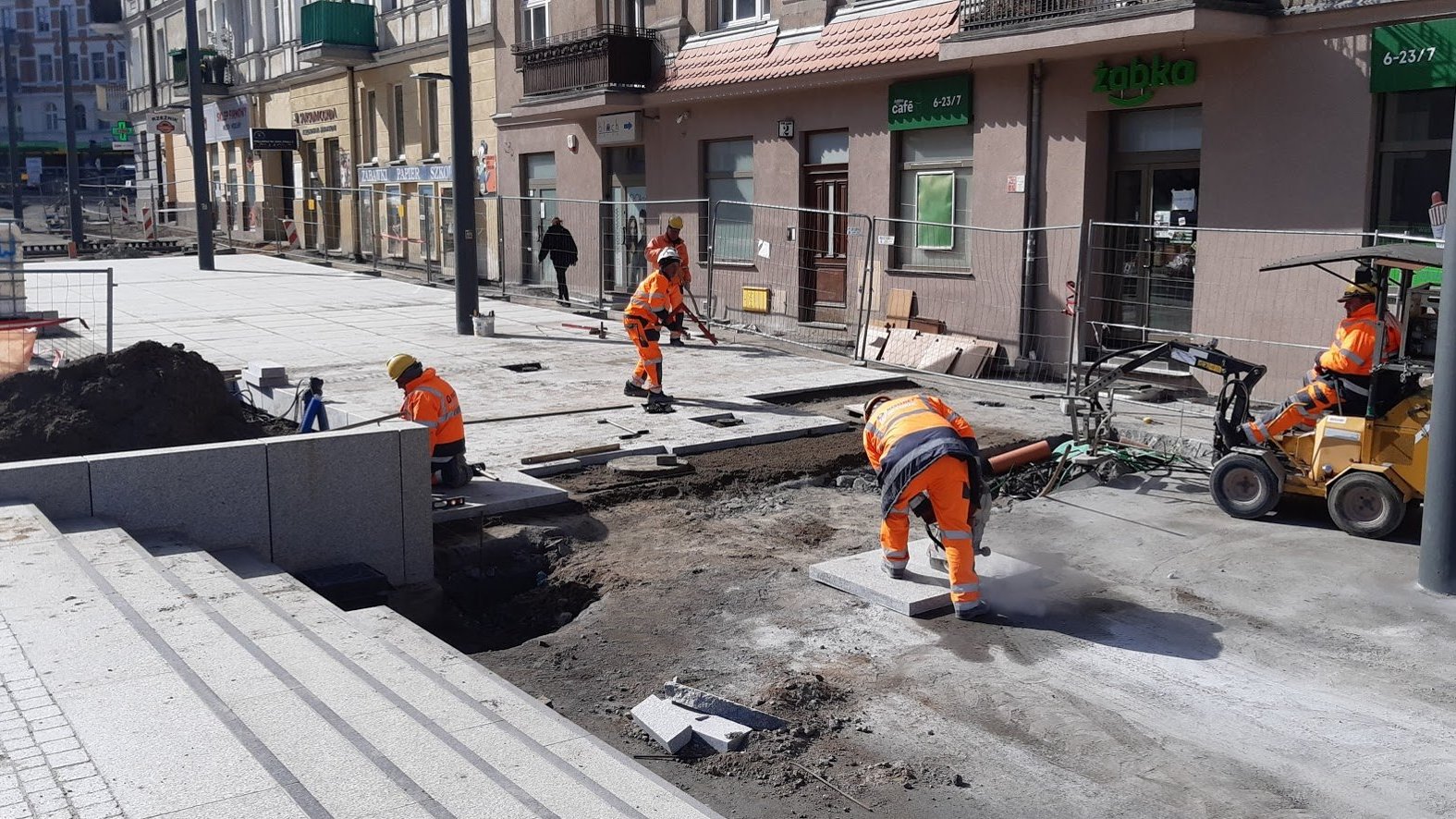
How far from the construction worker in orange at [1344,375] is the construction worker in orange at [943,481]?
10.4 feet

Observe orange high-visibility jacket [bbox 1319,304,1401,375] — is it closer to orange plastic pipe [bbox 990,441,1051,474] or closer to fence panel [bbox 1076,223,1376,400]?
orange plastic pipe [bbox 990,441,1051,474]

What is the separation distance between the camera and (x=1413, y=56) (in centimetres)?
1232

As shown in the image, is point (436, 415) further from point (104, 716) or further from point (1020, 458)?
point (104, 716)

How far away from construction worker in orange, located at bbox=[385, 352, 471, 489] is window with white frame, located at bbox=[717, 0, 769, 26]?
13.4 metres

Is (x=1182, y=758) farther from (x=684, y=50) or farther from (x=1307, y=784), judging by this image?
(x=684, y=50)

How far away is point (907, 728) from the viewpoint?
222 inches

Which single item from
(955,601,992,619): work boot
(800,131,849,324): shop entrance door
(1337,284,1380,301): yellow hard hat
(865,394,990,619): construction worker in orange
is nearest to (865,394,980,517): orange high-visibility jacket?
(865,394,990,619): construction worker in orange

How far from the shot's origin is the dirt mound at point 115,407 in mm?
9133

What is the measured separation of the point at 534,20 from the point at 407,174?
18.4ft

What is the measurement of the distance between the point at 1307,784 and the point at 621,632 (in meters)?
3.45

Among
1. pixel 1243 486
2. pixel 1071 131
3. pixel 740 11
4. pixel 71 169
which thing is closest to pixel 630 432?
pixel 1243 486

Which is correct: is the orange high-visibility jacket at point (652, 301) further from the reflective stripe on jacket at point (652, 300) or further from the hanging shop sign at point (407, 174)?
the hanging shop sign at point (407, 174)

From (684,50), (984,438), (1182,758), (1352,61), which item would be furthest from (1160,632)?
(684,50)

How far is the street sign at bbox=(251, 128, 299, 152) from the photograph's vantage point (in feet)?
122
